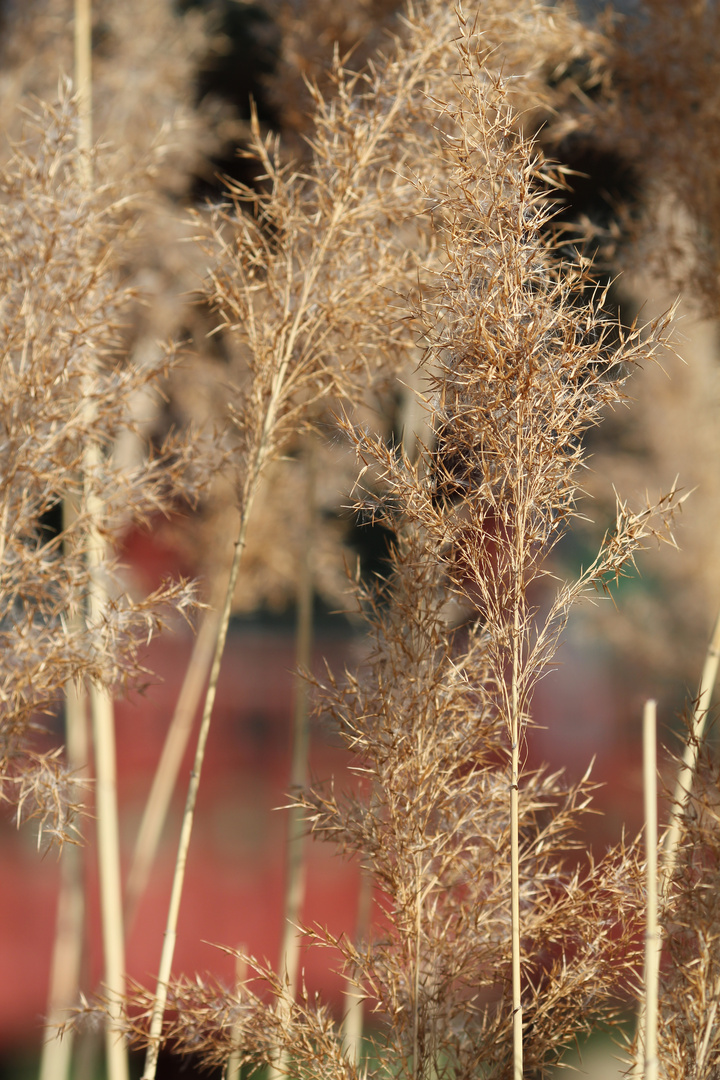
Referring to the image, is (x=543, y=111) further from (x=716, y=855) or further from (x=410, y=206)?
(x=716, y=855)

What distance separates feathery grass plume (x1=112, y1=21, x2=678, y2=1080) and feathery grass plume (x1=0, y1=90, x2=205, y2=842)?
0.49 feet

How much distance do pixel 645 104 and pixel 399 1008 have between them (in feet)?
3.83

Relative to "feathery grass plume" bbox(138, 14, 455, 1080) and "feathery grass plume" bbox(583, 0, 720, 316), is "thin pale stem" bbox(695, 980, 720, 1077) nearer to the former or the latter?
"feathery grass plume" bbox(138, 14, 455, 1080)

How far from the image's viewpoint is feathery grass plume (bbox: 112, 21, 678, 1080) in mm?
753

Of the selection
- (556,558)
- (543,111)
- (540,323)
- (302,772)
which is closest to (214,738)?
(556,558)

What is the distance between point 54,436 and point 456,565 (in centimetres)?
46

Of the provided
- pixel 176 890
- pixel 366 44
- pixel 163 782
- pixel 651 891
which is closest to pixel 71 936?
pixel 163 782

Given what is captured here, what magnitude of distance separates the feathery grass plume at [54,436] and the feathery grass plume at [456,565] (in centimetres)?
15

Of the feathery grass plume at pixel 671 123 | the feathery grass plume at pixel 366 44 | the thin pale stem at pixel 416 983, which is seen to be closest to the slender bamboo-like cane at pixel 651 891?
the thin pale stem at pixel 416 983

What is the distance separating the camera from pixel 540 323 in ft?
2.42

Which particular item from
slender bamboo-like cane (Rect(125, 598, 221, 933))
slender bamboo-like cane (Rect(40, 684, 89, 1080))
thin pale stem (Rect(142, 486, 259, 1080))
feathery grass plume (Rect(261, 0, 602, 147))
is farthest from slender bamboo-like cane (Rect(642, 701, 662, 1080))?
slender bamboo-like cane (Rect(125, 598, 221, 933))

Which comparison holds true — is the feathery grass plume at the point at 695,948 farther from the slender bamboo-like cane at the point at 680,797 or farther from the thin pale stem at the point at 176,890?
the thin pale stem at the point at 176,890

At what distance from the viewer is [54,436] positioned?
97 cm

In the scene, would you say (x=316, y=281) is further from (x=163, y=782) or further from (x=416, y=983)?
(x=163, y=782)
